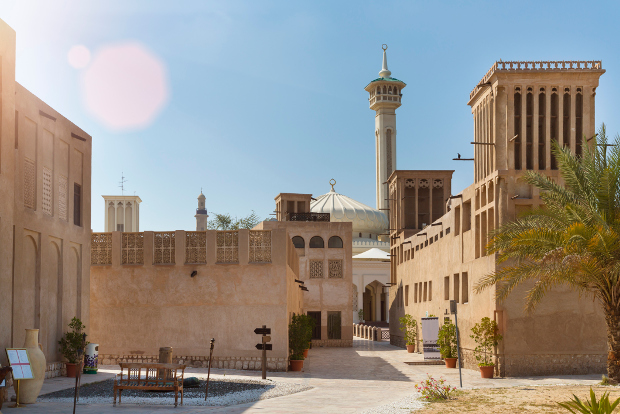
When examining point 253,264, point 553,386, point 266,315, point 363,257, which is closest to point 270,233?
point 253,264

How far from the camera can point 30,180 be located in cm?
1889

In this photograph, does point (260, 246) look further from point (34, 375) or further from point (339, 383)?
point (34, 375)

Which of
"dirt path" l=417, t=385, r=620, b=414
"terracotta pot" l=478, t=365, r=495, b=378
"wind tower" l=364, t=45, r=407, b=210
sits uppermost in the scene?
"wind tower" l=364, t=45, r=407, b=210

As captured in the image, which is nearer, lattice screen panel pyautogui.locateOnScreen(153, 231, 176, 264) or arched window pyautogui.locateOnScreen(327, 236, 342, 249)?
lattice screen panel pyautogui.locateOnScreen(153, 231, 176, 264)

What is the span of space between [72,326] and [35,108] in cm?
628

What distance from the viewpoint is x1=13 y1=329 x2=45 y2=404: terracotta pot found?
48.2ft

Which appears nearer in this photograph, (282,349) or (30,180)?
(30,180)

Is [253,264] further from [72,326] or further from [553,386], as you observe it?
[553,386]

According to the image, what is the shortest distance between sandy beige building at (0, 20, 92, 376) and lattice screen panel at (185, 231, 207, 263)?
3469 millimetres

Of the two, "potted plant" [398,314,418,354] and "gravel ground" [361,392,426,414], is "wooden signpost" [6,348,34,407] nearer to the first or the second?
"gravel ground" [361,392,426,414]

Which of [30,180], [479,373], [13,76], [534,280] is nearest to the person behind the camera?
[13,76]

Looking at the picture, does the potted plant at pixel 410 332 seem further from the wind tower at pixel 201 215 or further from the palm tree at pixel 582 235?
the wind tower at pixel 201 215

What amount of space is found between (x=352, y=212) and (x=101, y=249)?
48198mm

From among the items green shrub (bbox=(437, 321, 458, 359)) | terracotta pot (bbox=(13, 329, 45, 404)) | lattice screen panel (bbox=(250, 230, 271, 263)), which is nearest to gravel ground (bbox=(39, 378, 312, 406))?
terracotta pot (bbox=(13, 329, 45, 404))
